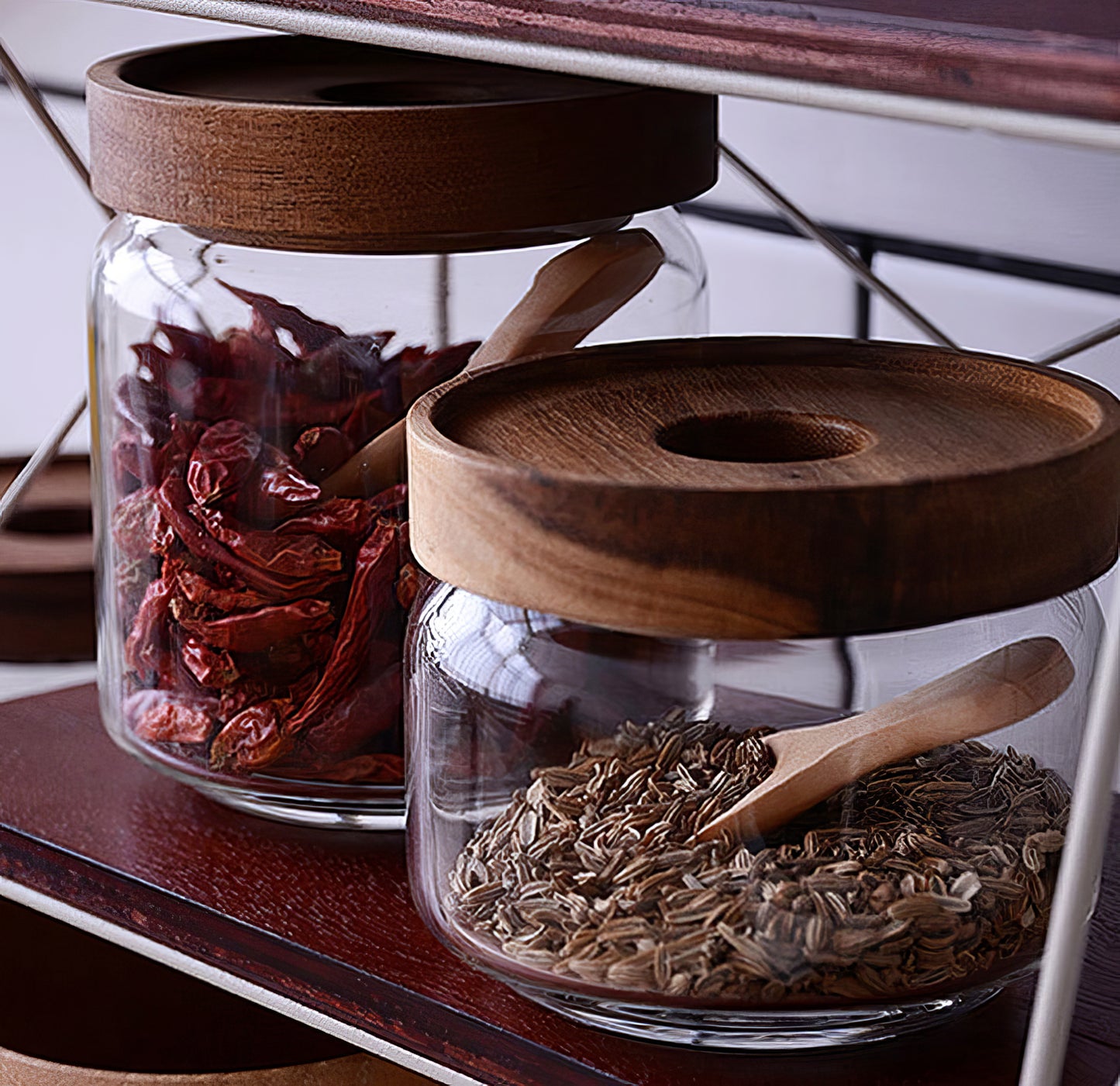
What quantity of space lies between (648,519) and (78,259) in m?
1.05

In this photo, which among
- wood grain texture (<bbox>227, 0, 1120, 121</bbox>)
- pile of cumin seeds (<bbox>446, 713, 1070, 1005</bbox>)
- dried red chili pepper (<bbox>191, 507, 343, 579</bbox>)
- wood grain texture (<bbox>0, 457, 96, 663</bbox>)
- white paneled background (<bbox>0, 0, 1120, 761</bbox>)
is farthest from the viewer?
wood grain texture (<bbox>0, 457, 96, 663</bbox>)

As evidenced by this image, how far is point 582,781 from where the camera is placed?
19.2 inches

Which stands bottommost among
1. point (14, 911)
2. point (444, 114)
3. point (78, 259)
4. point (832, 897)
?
point (14, 911)

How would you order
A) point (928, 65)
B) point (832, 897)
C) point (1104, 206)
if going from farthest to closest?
point (1104, 206) < point (832, 897) < point (928, 65)

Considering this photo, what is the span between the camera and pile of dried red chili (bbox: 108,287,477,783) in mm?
559

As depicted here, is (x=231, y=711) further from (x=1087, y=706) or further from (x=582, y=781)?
(x=1087, y=706)

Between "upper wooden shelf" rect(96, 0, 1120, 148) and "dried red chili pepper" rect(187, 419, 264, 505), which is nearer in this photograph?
"upper wooden shelf" rect(96, 0, 1120, 148)

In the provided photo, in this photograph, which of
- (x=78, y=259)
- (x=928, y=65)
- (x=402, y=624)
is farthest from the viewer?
(x=78, y=259)

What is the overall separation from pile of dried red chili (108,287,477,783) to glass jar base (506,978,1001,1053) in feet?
0.39

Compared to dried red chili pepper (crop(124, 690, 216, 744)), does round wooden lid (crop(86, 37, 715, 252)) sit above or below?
above

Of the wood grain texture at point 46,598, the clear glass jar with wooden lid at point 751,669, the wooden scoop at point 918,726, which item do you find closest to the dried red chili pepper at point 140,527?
the clear glass jar with wooden lid at point 751,669

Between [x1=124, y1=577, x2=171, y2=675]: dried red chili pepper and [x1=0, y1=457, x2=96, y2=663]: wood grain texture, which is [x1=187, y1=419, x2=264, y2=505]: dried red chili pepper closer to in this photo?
[x1=124, y1=577, x2=171, y2=675]: dried red chili pepper

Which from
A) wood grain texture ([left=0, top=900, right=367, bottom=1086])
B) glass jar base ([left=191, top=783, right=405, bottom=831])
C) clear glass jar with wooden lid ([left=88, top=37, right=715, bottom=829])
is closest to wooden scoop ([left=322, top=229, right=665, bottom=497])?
clear glass jar with wooden lid ([left=88, top=37, right=715, bottom=829])

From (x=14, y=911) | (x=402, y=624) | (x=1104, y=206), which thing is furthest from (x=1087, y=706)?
(x=14, y=911)
